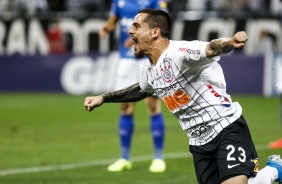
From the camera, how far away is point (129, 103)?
32.5 ft

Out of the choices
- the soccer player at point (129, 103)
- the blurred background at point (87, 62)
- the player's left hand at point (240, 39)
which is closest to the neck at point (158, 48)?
the player's left hand at point (240, 39)

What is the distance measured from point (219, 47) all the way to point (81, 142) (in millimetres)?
7135

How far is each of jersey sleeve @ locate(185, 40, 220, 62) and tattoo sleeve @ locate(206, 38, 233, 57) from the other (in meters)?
0.06

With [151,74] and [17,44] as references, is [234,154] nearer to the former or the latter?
[151,74]

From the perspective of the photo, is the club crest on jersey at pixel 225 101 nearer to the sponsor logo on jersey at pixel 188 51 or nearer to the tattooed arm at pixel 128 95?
the sponsor logo on jersey at pixel 188 51

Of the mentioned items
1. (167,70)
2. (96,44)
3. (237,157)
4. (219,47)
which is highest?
(219,47)

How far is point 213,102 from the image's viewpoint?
625cm

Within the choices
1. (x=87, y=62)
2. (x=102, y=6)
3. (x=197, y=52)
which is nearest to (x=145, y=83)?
(x=197, y=52)

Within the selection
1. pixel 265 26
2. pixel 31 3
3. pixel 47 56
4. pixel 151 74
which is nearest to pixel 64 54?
pixel 47 56

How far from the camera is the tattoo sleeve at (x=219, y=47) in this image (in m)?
5.54

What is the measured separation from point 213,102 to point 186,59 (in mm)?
491

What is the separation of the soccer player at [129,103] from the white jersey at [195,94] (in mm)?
3337

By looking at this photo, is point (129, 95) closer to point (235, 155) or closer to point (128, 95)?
point (128, 95)

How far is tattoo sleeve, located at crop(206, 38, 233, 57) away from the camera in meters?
5.54
